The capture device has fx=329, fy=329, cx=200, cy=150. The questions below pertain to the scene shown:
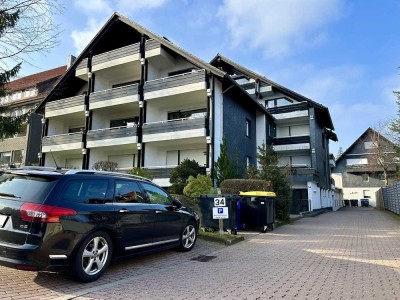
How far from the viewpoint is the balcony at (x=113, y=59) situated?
859 inches

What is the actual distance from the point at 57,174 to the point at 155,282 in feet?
7.76

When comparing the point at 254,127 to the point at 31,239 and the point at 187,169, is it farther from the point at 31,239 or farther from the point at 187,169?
the point at 31,239

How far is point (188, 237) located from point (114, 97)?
640 inches

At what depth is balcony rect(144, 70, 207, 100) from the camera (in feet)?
62.6

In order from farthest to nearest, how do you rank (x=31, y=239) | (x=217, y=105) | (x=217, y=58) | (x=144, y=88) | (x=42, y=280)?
(x=217, y=58) < (x=144, y=88) < (x=217, y=105) < (x=42, y=280) < (x=31, y=239)

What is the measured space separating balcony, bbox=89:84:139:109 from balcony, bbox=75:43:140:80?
179cm

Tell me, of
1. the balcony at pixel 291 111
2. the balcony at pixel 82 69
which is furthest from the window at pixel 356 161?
the balcony at pixel 82 69

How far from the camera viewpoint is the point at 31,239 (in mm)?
4688

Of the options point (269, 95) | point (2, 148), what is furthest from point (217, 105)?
point (2, 148)

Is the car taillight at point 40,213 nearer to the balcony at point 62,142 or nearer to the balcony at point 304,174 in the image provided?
the balcony at point 62,142

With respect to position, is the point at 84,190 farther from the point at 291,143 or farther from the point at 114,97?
the point at 291,143

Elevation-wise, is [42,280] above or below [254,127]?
below

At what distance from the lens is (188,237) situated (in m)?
8.09

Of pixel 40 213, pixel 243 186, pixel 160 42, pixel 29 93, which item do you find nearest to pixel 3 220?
pixel 40 213
